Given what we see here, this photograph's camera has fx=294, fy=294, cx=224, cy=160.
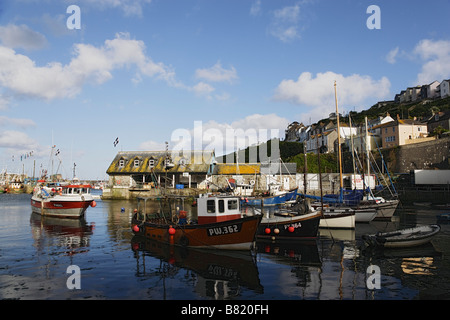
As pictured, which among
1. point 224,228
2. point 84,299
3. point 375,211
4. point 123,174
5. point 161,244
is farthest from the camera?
point 123,174

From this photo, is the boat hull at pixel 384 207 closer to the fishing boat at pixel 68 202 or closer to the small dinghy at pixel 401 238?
the small dinghy at pixel 401 238

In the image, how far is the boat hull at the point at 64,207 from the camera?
1368 inches

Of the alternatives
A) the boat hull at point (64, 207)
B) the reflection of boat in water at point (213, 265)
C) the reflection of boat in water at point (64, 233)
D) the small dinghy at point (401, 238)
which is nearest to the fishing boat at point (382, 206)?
the small dinghy at point (401, 238)

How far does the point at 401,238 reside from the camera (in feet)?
60.9

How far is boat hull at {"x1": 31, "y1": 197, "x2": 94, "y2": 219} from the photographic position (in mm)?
34737

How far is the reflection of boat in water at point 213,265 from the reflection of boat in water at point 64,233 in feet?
12.7

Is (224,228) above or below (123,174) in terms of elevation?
below

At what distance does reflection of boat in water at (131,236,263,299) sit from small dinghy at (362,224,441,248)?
26.1 feet

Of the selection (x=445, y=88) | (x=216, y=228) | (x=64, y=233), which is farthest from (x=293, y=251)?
(x=445, y=88)

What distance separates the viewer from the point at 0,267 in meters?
15.1

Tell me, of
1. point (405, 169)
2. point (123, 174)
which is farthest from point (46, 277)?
point (405, 169)
